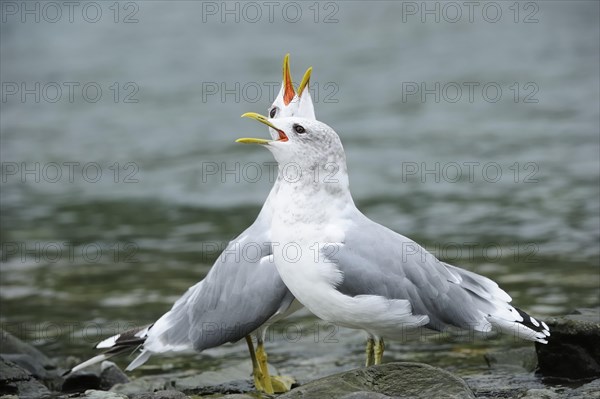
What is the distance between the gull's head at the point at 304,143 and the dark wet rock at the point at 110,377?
2.21m

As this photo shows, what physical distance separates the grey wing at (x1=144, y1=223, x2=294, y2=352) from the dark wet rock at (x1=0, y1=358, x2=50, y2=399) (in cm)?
75

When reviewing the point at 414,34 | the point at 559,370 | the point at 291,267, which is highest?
the point at 414,34

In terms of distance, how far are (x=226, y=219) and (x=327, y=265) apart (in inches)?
265

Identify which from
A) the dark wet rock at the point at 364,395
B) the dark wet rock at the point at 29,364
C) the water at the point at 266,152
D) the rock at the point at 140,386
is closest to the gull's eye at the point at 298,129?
the dark wet rock at the point at 364,395

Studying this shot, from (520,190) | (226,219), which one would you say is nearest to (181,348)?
(226,219)

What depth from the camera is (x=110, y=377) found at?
23.5 feet

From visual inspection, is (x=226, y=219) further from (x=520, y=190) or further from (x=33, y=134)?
(x=33, y=134)

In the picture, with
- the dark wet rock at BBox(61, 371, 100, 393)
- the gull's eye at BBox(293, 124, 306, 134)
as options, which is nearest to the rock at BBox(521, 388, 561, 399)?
the gull's eye at BBox(293, 124, 306, 134)

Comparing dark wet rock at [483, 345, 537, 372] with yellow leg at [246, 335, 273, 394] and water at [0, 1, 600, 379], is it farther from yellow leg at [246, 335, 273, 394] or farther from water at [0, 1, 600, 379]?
yellow leg at [246, 335, 273, 394]

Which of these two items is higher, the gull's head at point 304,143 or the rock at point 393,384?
the gull's head at point 304,143

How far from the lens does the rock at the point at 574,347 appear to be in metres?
6.43

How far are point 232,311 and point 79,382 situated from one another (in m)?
1.34

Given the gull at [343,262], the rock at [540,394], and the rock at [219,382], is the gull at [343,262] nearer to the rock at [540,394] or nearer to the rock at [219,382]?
the rock at [540,394]

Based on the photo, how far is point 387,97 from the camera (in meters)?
18.5
